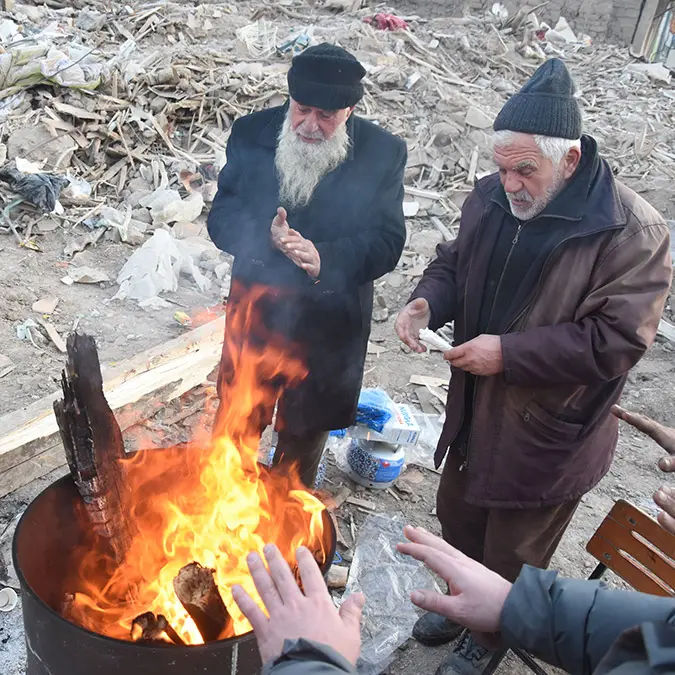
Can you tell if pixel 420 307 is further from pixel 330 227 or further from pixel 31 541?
pixel 31 541

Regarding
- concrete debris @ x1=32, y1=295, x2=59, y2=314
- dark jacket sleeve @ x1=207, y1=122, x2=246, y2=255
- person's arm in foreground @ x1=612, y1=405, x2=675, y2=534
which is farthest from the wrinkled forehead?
concrete debris @ x1=32, y1=295, x2=59, y2=314

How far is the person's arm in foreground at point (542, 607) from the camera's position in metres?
1.52

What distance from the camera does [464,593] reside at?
1684 mm

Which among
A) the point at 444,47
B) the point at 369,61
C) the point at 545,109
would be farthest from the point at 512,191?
the point at 444,47

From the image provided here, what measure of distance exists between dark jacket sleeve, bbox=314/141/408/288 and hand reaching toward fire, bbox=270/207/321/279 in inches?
3.9

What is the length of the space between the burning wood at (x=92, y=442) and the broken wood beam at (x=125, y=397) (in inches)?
59.2

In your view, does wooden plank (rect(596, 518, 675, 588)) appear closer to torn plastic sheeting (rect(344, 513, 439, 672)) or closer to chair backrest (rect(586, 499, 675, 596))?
chair backrest (rect(586, 499, 675, 596))

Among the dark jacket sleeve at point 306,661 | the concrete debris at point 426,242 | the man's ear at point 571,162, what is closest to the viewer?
the dark jacket sleeve at point 306,661

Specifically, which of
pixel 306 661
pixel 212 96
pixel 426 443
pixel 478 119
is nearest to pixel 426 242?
pixel 478 119

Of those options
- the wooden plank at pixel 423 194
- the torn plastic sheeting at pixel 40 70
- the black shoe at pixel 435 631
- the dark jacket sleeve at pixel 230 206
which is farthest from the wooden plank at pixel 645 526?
the torn plastic sheeting at pixel 40 70

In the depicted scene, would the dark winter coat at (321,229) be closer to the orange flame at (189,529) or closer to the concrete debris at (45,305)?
the orange flame at (189,529)

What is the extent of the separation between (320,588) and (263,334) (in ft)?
7.05

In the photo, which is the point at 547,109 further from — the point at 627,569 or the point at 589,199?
the point at 627,569

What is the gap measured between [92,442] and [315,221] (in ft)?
5.59
